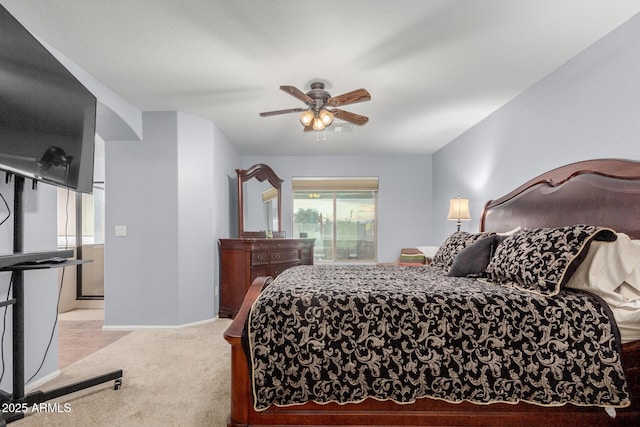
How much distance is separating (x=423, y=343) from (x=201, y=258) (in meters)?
2.87

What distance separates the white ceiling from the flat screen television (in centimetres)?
40

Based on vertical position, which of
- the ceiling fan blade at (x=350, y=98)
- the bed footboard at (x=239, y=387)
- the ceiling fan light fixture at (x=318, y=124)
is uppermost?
the ceiling fan blade at (x=350, y=98)

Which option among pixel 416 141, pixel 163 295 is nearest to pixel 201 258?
pixel 163 295

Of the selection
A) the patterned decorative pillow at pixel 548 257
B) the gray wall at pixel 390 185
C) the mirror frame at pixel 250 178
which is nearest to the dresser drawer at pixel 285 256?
the mirror frame at pixel 250 178

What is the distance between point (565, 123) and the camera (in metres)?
2.50

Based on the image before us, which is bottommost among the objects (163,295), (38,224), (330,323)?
(163,295)

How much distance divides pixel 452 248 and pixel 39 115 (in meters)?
2.93

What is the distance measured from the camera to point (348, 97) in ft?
8.17

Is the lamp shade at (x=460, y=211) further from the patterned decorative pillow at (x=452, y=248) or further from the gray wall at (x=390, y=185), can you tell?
the gray wall at (x=390, y=185)

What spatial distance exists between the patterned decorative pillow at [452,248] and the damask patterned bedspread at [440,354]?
1133mm

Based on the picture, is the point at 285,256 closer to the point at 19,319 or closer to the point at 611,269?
the point at 19,319

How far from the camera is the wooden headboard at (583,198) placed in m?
1.85

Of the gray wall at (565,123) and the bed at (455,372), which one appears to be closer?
the bed at (455,372)

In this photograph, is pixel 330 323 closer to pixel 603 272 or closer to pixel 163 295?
pixel 603 272
